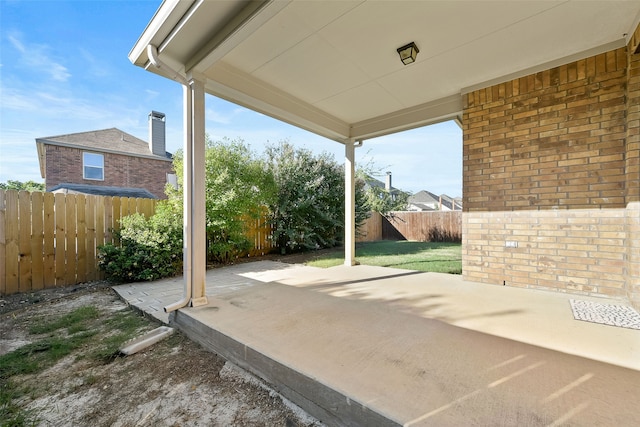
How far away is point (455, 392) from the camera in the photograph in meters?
1.39

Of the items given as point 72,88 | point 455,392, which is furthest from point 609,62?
point 72,88

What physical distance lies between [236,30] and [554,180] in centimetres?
380

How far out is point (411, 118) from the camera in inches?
174

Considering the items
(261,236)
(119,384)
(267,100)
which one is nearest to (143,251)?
(119,384)

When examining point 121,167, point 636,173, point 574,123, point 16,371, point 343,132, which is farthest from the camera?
point 121,167

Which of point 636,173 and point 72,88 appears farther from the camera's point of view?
point 72,88

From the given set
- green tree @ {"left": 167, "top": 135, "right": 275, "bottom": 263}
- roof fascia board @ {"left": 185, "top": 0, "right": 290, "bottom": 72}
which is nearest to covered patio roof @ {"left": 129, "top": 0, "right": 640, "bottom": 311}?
roof fascia board @ {"left": 185, "top": 0, "right": 290, "bottom": 72}

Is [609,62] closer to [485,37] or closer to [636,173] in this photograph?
[636,173]

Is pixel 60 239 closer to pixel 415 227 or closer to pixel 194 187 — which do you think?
pixel 194 187

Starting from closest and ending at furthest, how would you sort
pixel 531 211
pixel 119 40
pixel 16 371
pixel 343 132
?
pixel 16 371 < pixel 531 211 < pixel 343 132 < pixel 119 40

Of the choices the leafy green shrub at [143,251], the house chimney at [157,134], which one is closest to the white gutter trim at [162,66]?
the leafy green shrub at [143,251]

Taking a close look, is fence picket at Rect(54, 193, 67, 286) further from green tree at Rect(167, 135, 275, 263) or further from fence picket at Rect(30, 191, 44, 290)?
green tree at Rect(167, 135, 275, 263)

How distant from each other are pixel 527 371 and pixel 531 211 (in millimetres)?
2444

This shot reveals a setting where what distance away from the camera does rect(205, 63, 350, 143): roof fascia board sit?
3162 mm
